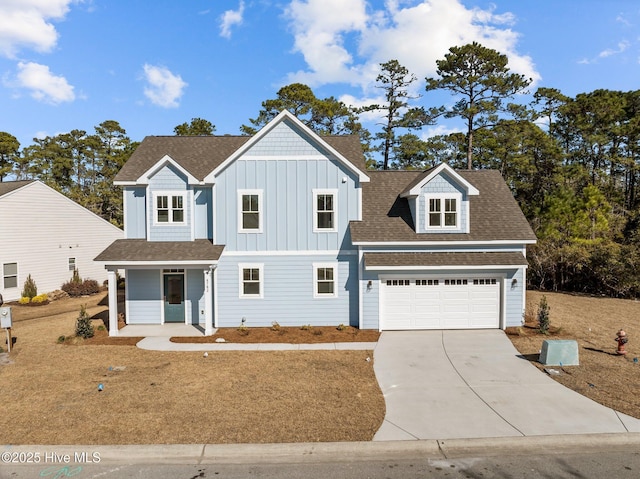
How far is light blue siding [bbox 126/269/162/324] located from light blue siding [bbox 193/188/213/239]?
8.29ft

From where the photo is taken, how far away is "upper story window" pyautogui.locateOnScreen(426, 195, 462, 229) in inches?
643

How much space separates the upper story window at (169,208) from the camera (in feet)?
54.3

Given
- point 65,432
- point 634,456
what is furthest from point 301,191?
point 634,456

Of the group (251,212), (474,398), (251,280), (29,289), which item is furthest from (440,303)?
(29,289)

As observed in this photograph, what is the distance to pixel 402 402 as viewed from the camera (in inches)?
360

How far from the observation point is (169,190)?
54.1 ft

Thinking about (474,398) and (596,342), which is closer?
(474,398)

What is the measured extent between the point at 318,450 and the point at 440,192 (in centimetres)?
1209

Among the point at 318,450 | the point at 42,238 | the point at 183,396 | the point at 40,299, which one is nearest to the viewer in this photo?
the point at 318,450

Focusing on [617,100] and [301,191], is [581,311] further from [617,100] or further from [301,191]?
[617,100]

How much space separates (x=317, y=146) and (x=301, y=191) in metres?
1.97

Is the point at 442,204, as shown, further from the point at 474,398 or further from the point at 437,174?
the point at 474,398

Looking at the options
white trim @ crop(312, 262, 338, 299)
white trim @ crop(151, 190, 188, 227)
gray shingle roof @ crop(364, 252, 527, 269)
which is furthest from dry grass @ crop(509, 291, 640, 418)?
white trim @ crop(151, 190, 188, 227)

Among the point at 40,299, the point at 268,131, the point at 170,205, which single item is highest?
the point at 268,131
